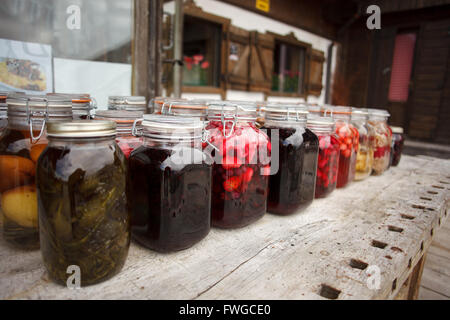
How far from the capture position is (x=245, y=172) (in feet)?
3.13

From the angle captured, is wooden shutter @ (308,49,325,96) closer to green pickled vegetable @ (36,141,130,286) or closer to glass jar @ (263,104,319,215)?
glass jar @ (263,104,319,215)

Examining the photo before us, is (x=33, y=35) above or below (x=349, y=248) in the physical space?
above

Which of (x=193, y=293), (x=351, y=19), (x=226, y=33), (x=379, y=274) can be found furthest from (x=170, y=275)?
(x=351, y=19)

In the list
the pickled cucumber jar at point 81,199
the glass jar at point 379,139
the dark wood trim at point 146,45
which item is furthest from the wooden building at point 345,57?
the pickled cucumber jar at point 81,199

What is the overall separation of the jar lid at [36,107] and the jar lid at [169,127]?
0.19 meters

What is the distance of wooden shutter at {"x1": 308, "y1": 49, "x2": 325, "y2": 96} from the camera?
6.32 meters

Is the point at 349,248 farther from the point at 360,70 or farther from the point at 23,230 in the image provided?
the point at 360,70

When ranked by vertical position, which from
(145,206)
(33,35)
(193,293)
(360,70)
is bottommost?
(193,293)

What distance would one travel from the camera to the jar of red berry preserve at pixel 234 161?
93 centimetres

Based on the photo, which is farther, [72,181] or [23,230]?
[23,230]

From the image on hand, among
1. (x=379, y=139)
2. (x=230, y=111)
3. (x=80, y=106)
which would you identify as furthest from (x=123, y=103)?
(x=379, y=139)

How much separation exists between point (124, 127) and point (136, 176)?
0.18 m

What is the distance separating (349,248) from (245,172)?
1.19ft

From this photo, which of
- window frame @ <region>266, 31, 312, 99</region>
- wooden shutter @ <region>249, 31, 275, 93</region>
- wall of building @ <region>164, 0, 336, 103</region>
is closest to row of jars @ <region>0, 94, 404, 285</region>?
wall of building @ <region>164, 0, 336, 103</region>
